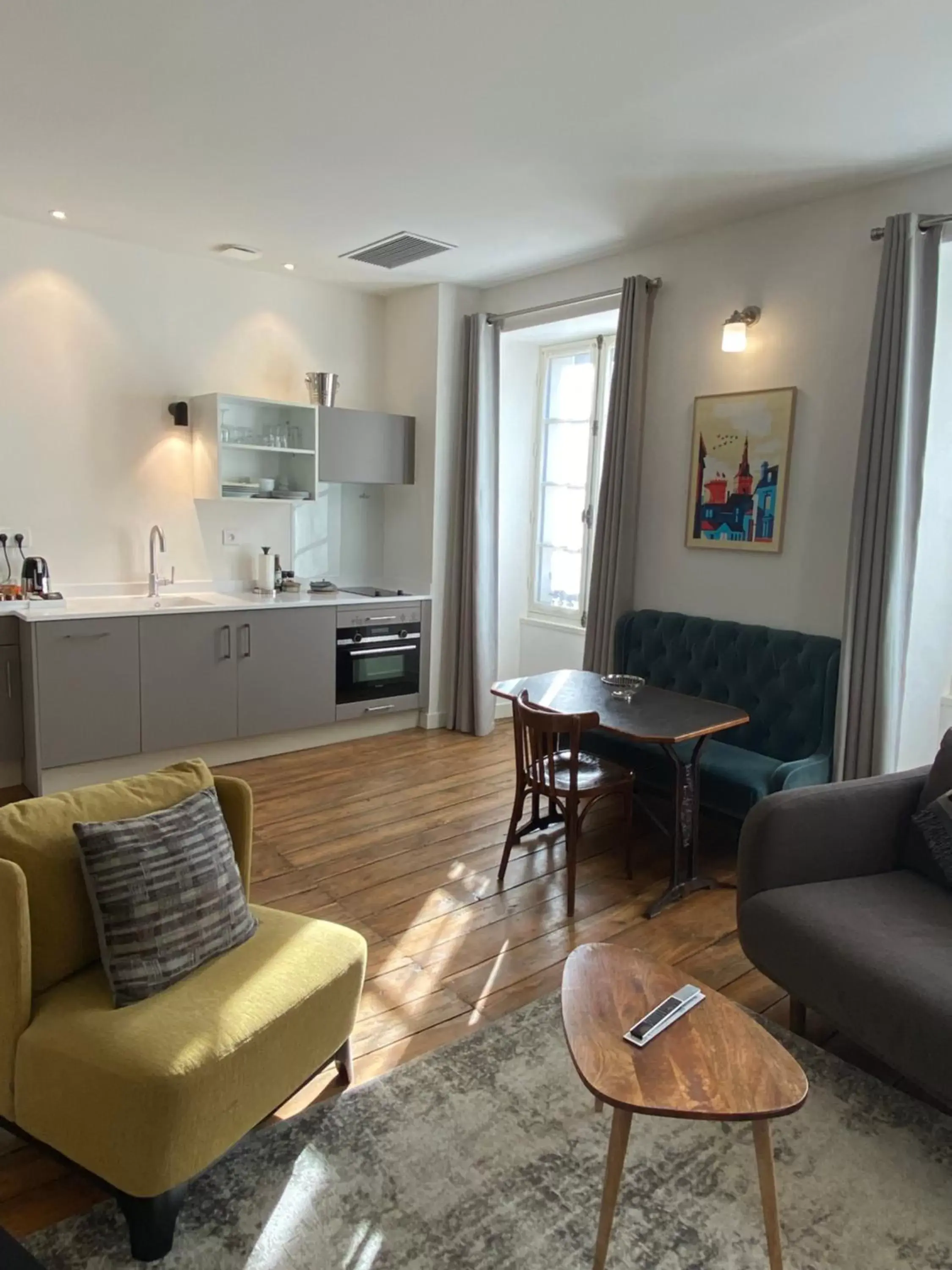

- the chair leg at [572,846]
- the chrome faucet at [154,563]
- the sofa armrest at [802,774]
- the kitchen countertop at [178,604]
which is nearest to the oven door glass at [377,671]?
the kitchen countertop at [178,604]

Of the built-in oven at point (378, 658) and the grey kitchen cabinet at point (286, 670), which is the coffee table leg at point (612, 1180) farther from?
the built-in oven at point (378, 658)

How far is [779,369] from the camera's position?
367cm

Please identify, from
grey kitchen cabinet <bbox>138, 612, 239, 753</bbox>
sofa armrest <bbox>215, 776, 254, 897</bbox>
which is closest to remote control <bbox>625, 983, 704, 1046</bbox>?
sofa armrest <bbox>215, 776, 254, 897</bbox>

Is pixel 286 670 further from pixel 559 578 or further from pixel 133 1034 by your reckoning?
pixel 133 1034

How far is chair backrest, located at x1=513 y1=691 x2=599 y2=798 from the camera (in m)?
2.94

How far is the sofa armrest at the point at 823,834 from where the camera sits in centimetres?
235

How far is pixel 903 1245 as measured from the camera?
166 cm

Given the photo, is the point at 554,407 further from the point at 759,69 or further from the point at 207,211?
the point at 759,69

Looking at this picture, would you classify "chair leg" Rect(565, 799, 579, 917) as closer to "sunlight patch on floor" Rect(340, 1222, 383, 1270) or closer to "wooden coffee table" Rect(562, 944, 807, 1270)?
"wooden coffee table" Rect(562, 944, 807, 1270)

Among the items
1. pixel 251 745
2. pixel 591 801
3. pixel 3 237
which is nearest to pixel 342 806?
pixel 251 745

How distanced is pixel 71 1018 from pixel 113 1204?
43 centimetres

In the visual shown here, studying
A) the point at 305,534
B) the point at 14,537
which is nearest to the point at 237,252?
the point at 305,534

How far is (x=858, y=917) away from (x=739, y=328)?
2.59m

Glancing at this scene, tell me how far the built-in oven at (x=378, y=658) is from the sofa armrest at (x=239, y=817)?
2731 mm
